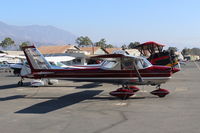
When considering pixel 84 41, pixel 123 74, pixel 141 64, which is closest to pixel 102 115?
pixel 123 74

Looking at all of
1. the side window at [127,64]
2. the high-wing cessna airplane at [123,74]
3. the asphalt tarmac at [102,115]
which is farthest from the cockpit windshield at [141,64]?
the asphalt tarmac at [102,115]

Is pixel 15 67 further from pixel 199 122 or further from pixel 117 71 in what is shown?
pixel 199 122

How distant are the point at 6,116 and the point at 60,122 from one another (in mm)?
2181

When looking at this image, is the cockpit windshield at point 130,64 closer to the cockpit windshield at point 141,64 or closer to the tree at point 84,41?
the cockpit windshield at point 141,64

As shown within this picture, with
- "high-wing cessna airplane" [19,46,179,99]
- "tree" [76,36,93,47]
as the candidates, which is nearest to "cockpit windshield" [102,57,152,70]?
"high-wing cessna airplane" [19,46,179,99]

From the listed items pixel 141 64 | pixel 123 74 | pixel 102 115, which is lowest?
pixel 102 115

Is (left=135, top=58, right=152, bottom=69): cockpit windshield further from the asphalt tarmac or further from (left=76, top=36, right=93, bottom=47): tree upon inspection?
(left=76, top=36, right=93, bottom=47): tree

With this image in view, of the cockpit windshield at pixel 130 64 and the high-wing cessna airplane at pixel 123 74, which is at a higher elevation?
the cockpit windshield at pixel 130 64

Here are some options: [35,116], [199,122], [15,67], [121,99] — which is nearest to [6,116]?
[35,116]

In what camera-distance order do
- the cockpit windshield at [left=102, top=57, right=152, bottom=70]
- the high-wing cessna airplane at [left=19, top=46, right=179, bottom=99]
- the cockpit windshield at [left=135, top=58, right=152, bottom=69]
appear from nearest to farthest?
1. the high-wing cessna airplane at [left=19, top=46, right=179, bottom=99]
2. the cockpit windshield at [left=102, top=57, right=152, bottom=70]
3. the cockpit windshield at [left=135, top=58, right=152, bottom=69]

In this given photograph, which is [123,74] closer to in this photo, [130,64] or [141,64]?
[130,64]

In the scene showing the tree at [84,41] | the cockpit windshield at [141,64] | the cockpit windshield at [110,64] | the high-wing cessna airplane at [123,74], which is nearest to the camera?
the high-wing cessna airplane at [123,74]

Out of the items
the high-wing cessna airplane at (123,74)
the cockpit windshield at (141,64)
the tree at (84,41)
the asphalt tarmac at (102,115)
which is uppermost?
the tree at (84,41)

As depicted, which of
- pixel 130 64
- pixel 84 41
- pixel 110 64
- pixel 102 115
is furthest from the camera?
pixel 84 41
